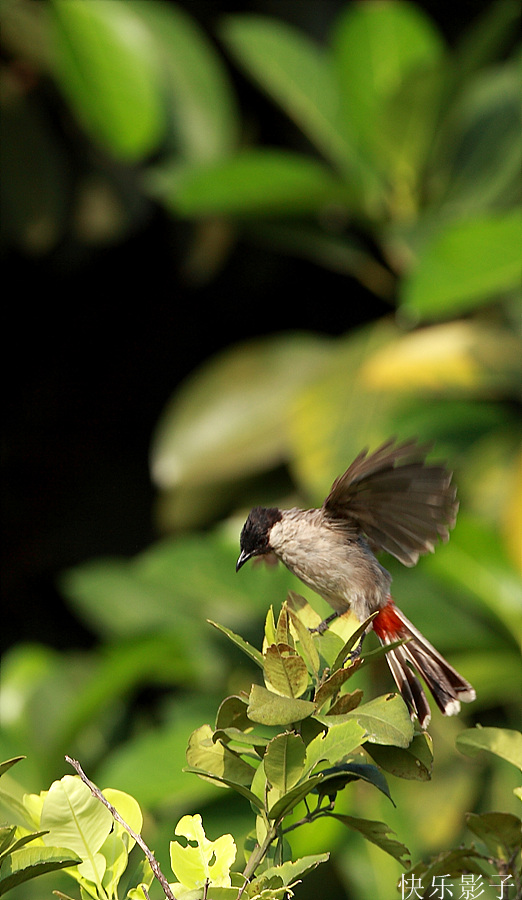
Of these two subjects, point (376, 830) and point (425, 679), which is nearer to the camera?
point (376, 830)

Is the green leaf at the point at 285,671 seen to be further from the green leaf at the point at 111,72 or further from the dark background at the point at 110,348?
the dark background at the point at 110,348

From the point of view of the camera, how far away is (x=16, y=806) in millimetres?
708

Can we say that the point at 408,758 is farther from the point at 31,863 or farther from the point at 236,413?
→ the point at 236,413

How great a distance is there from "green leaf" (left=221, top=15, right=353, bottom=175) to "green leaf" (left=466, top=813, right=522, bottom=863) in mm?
2192

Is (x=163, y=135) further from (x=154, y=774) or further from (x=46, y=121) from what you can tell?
(x=154, y=774)

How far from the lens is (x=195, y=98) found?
109 inches

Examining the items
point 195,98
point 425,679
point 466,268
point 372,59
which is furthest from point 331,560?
point 195,98

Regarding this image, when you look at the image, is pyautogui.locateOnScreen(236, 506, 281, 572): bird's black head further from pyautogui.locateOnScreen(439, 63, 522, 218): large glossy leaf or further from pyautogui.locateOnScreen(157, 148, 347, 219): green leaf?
pyautogui.locateOnScreen(439, 63, 522, 218): large glossy leaf

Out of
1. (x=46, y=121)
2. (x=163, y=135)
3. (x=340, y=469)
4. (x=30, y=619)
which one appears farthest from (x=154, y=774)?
(x=46, y=121)

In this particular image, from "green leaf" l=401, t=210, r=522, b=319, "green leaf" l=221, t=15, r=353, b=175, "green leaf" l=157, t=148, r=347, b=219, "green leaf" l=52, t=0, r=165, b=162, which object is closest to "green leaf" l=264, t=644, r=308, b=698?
"green leaf" l=401, t=210, r=522, b=319

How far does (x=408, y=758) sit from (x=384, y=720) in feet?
0.27

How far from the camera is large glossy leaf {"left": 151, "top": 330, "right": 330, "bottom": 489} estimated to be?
2.56 metres

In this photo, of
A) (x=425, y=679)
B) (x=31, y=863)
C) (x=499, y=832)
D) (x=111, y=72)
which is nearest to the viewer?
(x=31, y=863)

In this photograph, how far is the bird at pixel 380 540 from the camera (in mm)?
955
